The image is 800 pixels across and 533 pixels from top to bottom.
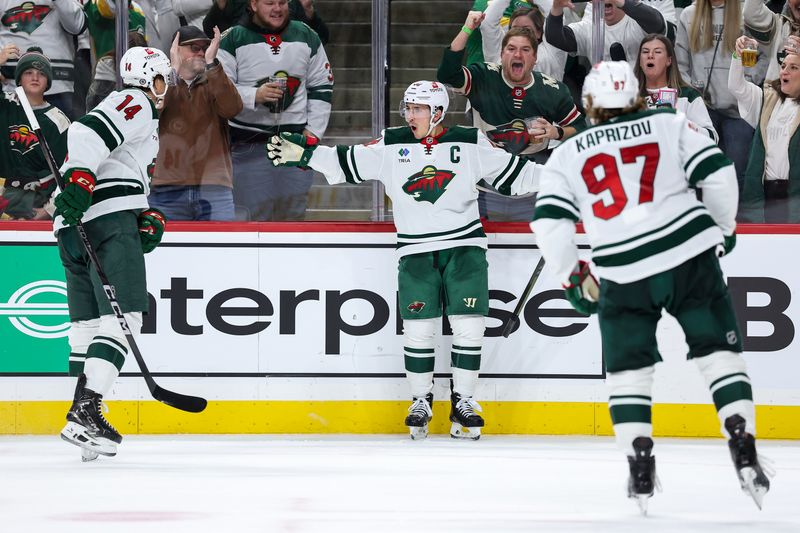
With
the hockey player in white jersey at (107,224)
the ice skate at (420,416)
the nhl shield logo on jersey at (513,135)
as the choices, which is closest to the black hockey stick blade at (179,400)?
the hockey player in white jersey at (107,224)

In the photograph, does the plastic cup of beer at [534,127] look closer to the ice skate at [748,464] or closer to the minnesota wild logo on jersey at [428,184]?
the minnesota wild logo on jersey at [428,184]

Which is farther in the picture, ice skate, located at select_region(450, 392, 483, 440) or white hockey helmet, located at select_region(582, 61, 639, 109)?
ice skate, located at select_region(450, 392, 483, 440)

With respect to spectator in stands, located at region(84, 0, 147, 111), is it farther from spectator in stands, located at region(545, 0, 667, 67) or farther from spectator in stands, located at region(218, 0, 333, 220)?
spectator in stands, located at region(545, 0, 667, 67)

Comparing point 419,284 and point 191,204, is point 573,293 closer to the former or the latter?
point 419,284

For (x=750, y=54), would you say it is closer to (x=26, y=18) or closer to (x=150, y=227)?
(x=150, y=227)

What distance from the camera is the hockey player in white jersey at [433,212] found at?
15.8ft

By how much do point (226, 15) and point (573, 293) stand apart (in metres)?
2.52

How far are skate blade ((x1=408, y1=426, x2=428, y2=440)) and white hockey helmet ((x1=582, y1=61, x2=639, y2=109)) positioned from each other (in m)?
1.98

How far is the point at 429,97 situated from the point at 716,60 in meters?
1.28

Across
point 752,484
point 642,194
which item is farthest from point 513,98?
point 752,484

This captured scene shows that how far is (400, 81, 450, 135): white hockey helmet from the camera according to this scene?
488 centimetres

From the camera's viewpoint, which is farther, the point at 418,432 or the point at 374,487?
the point at 418,432

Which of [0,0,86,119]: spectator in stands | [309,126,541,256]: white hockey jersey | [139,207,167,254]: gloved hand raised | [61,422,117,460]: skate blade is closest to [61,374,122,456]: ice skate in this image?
[61,422,117,460]: skate blade

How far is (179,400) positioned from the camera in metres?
4.52
